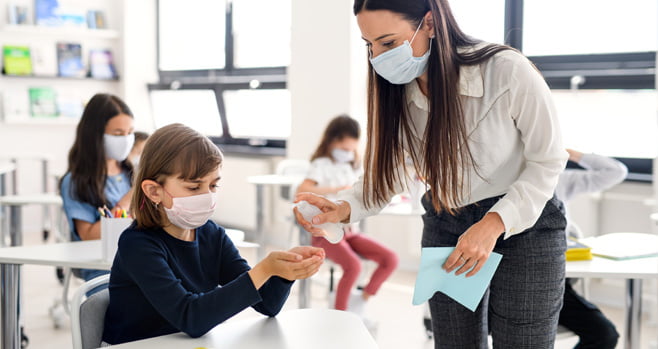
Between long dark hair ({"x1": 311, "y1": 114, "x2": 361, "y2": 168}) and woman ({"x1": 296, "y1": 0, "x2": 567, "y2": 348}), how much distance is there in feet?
7.15

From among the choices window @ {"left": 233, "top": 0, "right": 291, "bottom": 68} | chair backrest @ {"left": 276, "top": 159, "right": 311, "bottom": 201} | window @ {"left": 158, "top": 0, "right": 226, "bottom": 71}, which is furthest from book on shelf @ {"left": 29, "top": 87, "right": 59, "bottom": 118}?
chair backrest @ {"left": 276, "top": 159, "right": 311, "bottom": 201}

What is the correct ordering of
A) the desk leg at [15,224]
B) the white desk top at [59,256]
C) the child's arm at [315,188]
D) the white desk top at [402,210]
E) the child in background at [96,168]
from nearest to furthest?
the white desk top at [59,256]
the child in background at [96,168]
the white desk top at [402,210]
the child's arm at [315,188]
the desk leg at [15,224]

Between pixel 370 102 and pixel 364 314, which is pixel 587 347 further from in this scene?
pixel 364 314

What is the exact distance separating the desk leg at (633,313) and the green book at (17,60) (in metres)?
5.30

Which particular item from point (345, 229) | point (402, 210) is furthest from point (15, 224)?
point (402, 210)

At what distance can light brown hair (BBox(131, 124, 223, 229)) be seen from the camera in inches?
60.4

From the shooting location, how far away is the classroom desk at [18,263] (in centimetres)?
201

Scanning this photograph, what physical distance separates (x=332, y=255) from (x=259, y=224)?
2.45 feet

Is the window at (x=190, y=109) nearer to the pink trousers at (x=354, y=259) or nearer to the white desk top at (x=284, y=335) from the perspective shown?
the pink trousers at (x=354, y=259)

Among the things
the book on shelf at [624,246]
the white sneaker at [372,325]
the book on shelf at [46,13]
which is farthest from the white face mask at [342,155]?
the book on shelf at [46,13]

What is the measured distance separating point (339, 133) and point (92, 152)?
4.46 ft

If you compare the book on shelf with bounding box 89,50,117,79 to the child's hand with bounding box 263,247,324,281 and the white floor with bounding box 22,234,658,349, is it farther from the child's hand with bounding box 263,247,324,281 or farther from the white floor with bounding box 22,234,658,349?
the child's hand with bounding box 263,247,324,281

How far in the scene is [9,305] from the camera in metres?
2.12

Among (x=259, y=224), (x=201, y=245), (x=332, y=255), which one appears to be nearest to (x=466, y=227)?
(x=201, y=245)
